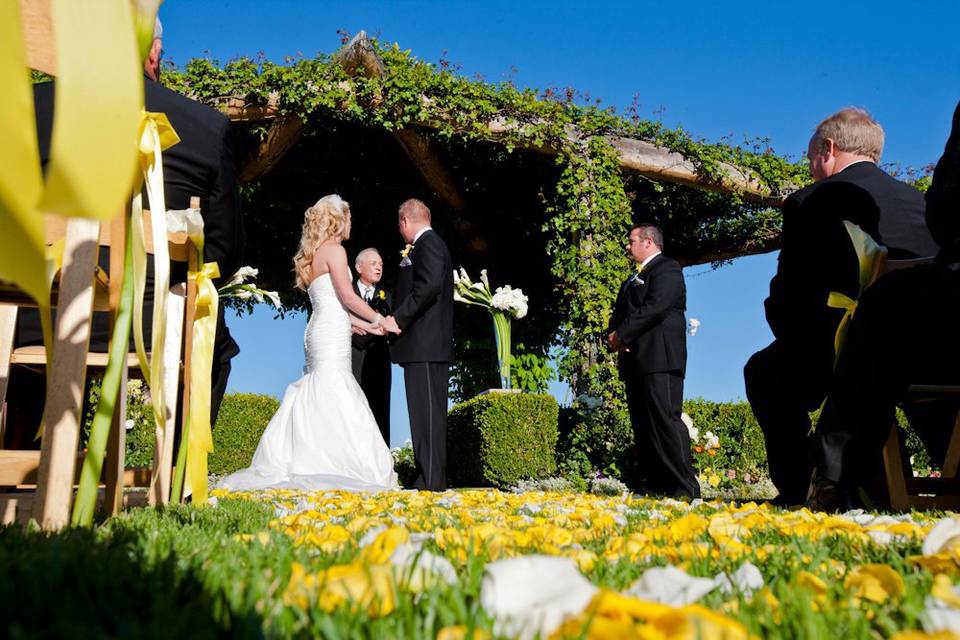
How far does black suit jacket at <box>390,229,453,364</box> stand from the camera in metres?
6.45

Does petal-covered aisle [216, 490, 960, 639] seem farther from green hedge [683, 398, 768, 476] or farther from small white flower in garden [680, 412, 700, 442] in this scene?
green hedge [683, 398, 768, 476]

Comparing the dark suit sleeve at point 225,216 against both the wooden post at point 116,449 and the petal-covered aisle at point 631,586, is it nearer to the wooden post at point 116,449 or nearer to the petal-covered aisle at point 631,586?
the wooden post at point 116,449

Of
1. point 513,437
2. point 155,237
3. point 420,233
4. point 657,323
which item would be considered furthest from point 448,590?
point 513,437

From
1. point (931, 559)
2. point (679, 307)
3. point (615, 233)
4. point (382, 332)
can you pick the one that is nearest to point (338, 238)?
point (382, 332)

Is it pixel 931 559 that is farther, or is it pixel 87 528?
pixel 87 528

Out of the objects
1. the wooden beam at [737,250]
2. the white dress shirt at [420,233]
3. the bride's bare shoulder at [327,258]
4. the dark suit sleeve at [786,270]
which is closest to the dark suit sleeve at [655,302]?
the white dress shirt at [420,233]

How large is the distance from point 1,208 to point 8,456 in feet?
7.10

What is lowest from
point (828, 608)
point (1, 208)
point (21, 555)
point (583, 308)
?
point (828, 608)

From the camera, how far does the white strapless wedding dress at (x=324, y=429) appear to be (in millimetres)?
6457

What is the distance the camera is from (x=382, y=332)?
6.85 metres

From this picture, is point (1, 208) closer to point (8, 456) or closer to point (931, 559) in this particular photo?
point (931, 559)

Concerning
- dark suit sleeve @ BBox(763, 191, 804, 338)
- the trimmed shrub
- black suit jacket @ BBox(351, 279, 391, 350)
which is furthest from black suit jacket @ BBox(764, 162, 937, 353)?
the trimmed shrub

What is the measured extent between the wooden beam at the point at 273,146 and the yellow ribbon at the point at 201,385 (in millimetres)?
6922

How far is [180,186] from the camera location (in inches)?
130
